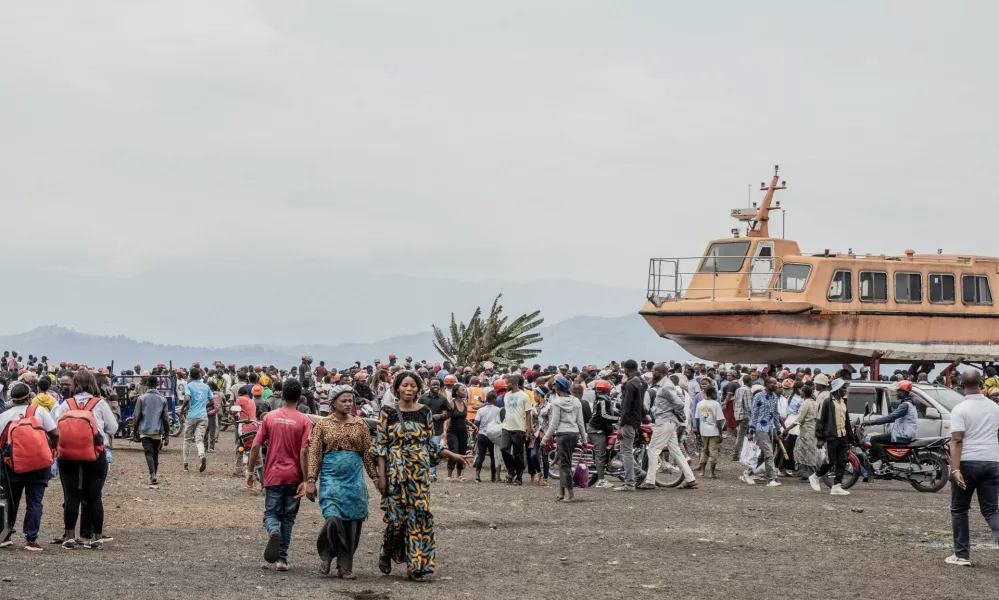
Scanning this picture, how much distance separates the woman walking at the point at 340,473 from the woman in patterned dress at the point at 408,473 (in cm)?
15

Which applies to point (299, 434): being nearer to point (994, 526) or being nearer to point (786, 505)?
point (994, 526)

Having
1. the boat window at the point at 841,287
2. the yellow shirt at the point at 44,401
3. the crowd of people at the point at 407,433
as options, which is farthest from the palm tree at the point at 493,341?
the yellow shirt at the point at 44,401

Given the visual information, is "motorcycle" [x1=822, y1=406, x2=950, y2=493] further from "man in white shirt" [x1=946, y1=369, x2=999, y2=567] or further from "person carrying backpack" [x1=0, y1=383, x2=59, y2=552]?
"person carrying backpack" [x1=0, y1=383, x2=59, y2=552]

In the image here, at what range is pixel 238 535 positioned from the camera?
13078 mm

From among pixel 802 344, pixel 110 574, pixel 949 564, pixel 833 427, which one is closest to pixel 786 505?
pixel 833 427

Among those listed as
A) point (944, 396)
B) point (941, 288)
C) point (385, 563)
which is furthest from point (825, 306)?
point (385, 563)

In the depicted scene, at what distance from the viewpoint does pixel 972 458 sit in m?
10.8

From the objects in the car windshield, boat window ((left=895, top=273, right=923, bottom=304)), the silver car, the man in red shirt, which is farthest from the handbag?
boat window ((left=895, top=273, right=923, bottom=304))

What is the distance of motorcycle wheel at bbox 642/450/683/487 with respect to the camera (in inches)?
734

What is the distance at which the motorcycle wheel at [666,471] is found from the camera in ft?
61.2

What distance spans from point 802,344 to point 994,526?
16321 millimetres

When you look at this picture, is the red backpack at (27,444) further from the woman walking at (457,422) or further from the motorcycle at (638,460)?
the motorcycle at (638,460)

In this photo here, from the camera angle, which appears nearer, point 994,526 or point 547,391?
point 994,526

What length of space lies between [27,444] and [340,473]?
3.44 m
